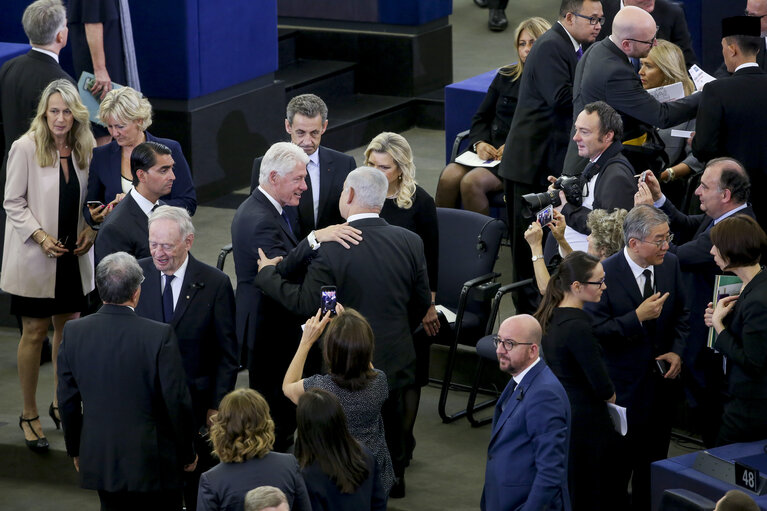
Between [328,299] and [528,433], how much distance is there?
98 centimetres

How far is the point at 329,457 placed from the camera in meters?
4.49

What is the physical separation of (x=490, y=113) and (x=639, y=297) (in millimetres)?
2651

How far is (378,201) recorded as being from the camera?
215 inches

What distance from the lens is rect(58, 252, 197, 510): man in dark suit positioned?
16.6 ft

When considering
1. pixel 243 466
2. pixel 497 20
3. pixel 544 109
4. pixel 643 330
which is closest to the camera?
pixel 243 466

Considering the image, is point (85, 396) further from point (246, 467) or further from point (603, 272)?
point (603, 272)

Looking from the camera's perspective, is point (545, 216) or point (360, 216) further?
point (545, 216)

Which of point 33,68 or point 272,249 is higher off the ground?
point 33,68

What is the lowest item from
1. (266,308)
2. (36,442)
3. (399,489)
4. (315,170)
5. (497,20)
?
(36,442)

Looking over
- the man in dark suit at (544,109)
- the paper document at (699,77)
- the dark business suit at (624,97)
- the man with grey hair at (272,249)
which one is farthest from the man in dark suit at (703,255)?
the man with grey hair at (272,249)

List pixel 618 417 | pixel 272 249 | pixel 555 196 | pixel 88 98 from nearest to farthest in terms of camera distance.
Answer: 1. pixel 618 417
2. pixel 272 249
3. pixel 555 196
4. pixel 88 98

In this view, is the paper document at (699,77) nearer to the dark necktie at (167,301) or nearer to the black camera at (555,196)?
the black camera at (555,196)

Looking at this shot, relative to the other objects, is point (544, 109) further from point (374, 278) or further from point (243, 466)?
point (243, 466)

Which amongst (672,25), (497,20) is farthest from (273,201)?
(497,20)
